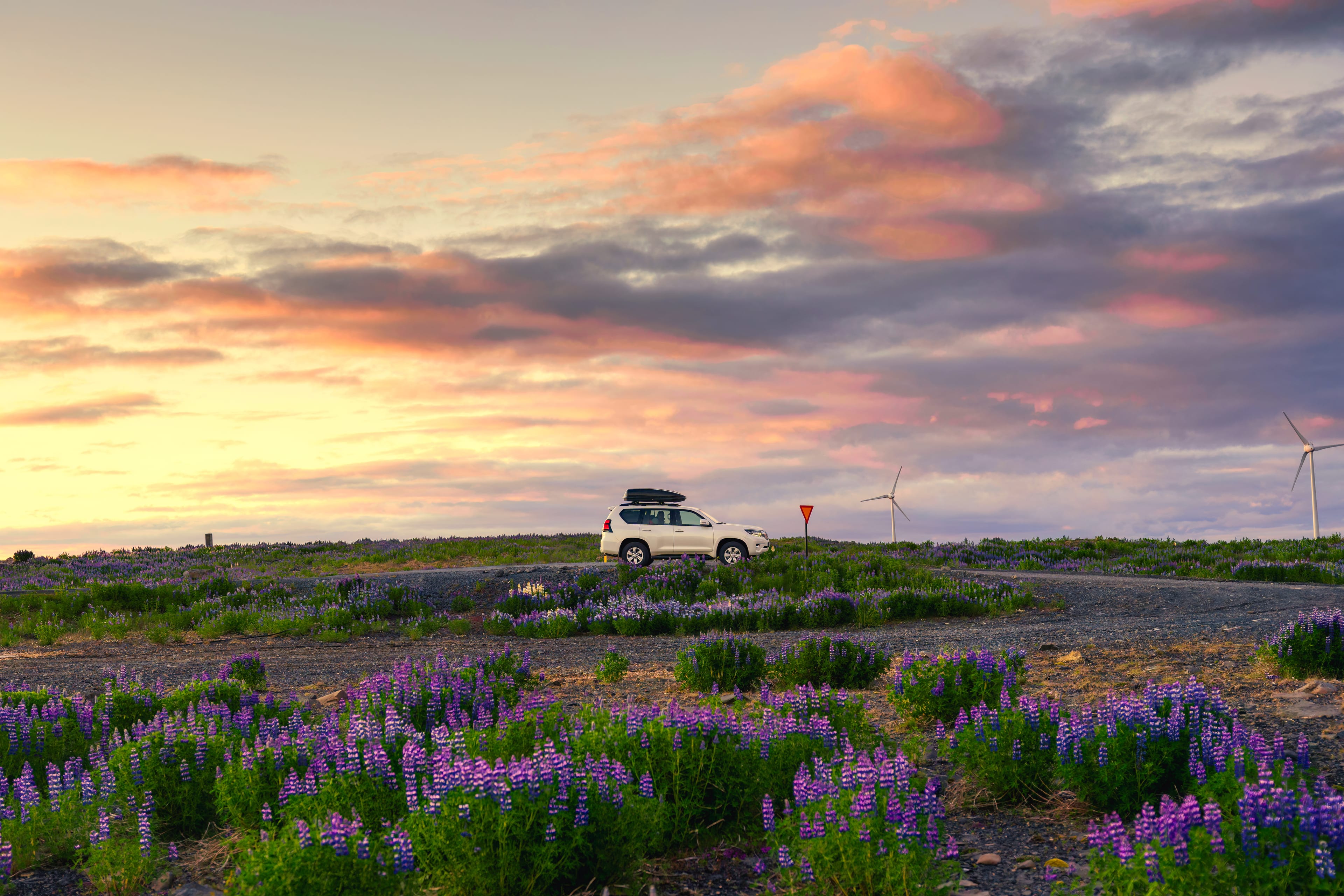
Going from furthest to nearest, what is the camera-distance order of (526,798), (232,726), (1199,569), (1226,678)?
1. (1199,569)
2. (1226,678)
3. (232,726)
4. (526,798)

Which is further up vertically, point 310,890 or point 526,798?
point 526,798

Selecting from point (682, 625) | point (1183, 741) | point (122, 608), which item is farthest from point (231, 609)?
point (1183, 741)

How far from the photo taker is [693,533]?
3109 centimetres

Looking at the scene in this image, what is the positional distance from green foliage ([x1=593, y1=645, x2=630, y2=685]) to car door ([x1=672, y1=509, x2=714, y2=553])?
1921cm

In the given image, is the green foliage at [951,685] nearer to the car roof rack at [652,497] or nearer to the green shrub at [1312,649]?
the green shrub at [1312,649]

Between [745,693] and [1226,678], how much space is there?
513cm

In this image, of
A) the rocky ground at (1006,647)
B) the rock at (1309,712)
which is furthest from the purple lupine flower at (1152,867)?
the rock at (1309,712)

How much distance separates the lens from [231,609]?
23.4m

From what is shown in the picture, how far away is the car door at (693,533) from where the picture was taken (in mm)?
31094

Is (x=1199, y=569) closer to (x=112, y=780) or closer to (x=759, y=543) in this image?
(x=759, y=543)

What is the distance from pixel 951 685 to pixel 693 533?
23.0 meters

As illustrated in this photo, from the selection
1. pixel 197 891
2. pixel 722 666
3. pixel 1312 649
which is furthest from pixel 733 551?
pixel 197 891

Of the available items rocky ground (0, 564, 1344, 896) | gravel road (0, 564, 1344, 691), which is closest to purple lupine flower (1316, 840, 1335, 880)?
rocky ground (0, 564, 1344, 896)

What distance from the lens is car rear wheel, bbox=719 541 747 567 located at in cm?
3119
